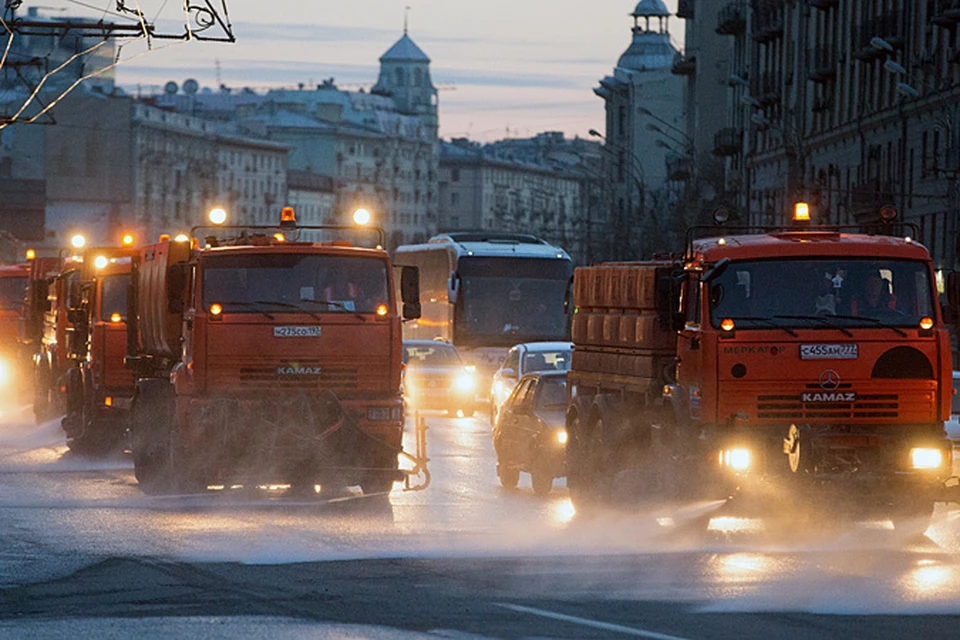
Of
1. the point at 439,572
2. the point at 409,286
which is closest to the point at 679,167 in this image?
the point at 409,286

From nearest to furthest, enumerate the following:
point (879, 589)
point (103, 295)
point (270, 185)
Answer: point (879, 589) < point (103, 295) < point (270, 185)

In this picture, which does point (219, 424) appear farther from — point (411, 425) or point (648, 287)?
point (411, 425)

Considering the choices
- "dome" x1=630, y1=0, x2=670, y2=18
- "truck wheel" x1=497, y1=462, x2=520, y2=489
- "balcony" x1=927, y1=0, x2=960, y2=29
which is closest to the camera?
"truck wheel" x1=497, y1=462, x2=520, y2=489

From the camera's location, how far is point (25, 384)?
159 feet

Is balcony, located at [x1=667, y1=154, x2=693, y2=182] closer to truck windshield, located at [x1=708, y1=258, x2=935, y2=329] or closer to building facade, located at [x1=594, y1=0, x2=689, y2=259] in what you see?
building facade, located at [x1=594, y1=0, x2=689, y2=259]

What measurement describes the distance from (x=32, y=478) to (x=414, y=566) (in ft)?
35.3

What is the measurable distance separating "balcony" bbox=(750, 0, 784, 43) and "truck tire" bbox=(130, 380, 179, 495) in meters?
64.8

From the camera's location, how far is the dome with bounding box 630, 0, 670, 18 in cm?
17550

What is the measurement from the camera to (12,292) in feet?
163

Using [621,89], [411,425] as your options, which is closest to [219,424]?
[411,425]

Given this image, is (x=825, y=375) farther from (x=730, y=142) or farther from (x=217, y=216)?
(x=730, y=142)

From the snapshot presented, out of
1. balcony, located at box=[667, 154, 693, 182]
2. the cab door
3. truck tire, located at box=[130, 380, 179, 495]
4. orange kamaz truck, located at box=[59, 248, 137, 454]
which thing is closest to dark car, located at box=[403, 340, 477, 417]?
orange kamaz truck, located at box=[59, 248, 137, 454]

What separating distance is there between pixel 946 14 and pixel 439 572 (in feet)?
153

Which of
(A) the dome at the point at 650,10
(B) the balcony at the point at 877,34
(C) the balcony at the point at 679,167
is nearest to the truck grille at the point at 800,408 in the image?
(B) the balcony at the point at 877,34
